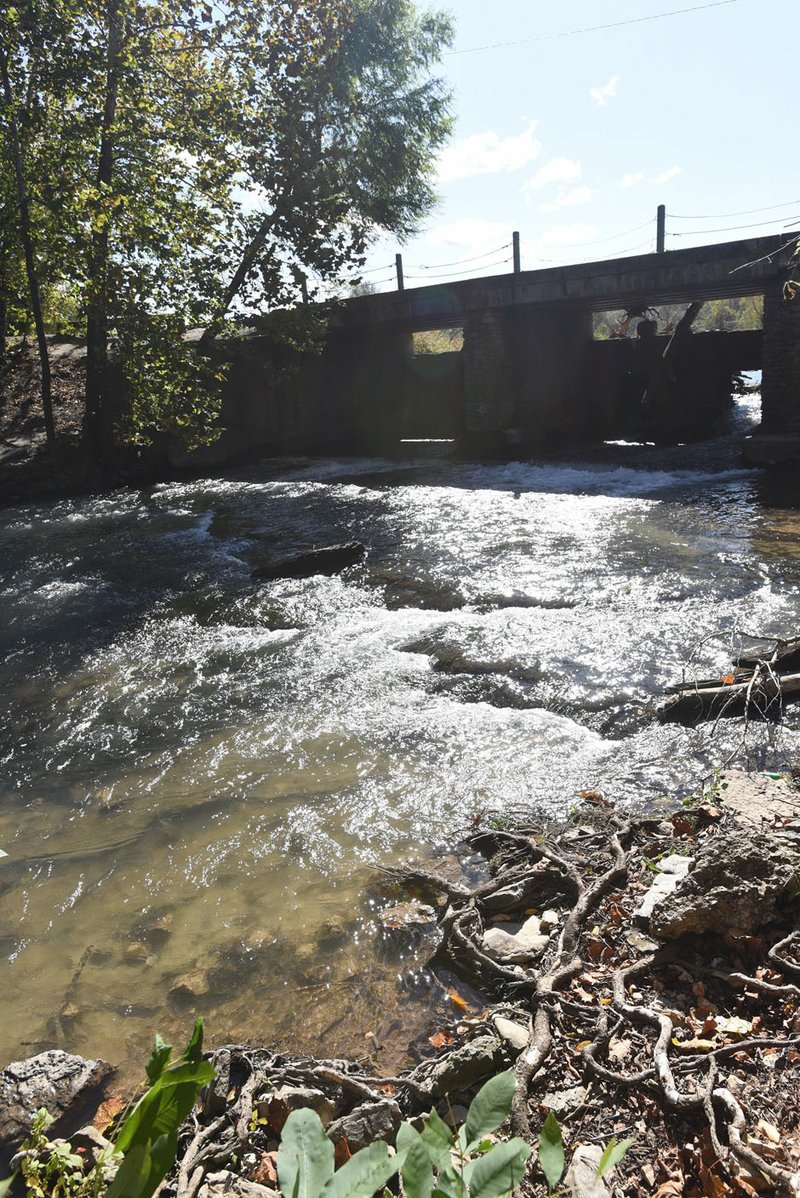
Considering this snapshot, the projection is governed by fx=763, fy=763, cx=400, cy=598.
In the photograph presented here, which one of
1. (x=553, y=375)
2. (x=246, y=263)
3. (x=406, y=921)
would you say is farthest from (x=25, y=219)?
(x=406, y=921)

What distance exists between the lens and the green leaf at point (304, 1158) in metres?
Answer: 0.93

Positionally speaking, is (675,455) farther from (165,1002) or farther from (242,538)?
(165,1002)

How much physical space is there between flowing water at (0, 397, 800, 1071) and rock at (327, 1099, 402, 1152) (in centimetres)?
45

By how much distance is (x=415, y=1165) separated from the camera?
3.05ft

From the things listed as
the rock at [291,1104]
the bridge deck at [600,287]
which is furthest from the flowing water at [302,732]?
the bridge deck at [600,287]

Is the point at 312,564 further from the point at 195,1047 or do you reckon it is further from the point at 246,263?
the point at 246,263

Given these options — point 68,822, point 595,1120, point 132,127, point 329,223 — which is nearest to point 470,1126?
point 595,1120

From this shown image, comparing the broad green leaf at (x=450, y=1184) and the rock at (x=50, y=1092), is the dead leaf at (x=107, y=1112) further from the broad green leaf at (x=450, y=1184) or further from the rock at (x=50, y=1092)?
the broad green leaf at (x=450, y=1184)

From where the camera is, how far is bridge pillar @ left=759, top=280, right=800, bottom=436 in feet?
43.4

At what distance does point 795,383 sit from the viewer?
527 inches

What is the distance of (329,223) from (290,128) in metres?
1.99

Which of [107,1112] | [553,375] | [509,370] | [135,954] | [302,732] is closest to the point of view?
[107,1112]

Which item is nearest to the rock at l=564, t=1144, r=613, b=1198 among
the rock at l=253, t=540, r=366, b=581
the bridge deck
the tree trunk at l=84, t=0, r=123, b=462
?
the rock at l=253, t=540, r=366, b=581

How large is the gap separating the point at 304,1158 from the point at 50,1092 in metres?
1.96
